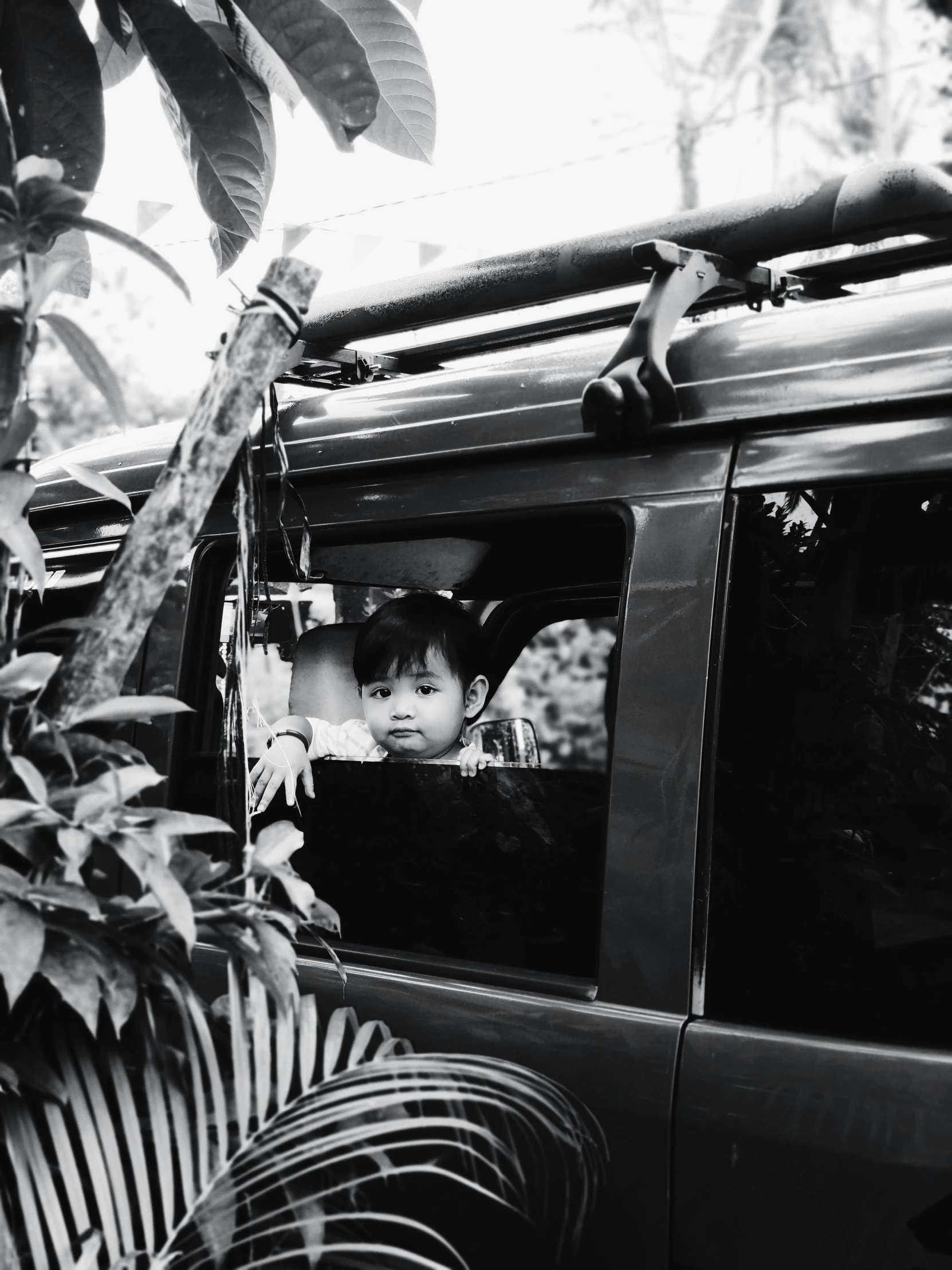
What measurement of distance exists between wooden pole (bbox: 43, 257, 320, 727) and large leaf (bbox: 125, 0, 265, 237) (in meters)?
0.64

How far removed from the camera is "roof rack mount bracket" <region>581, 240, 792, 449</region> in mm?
1910

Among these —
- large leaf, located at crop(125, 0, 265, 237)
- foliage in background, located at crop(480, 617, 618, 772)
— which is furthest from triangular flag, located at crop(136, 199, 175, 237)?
foliage in background, located at crop(480, 617, 618, 772)

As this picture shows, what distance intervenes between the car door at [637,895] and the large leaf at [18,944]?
2.65 ft

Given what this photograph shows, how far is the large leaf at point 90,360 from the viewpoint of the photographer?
1.53 m

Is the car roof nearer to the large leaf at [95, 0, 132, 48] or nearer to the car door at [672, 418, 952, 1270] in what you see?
the car door at [672, 418, 952, 1270]

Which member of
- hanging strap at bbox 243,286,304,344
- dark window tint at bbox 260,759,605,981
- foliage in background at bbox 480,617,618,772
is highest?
hanging strap at bbox 243,286,304,344

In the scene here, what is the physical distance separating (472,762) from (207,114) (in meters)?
1.09

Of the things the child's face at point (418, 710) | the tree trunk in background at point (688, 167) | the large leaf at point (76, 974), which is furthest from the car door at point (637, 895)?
the tree trunk in background at point (688, 167)

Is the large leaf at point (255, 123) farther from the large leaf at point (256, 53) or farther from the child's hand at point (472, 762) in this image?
the child's hand at point (472, 762)

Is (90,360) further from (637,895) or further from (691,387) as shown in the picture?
(637,895)

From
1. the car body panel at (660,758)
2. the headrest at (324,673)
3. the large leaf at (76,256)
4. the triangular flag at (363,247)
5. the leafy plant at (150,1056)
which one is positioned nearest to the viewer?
the leafy plant at (150,1056)

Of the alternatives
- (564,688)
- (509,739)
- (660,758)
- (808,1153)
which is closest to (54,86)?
(660,758)

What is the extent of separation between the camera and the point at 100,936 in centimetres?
139

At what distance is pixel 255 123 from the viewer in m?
2.15
